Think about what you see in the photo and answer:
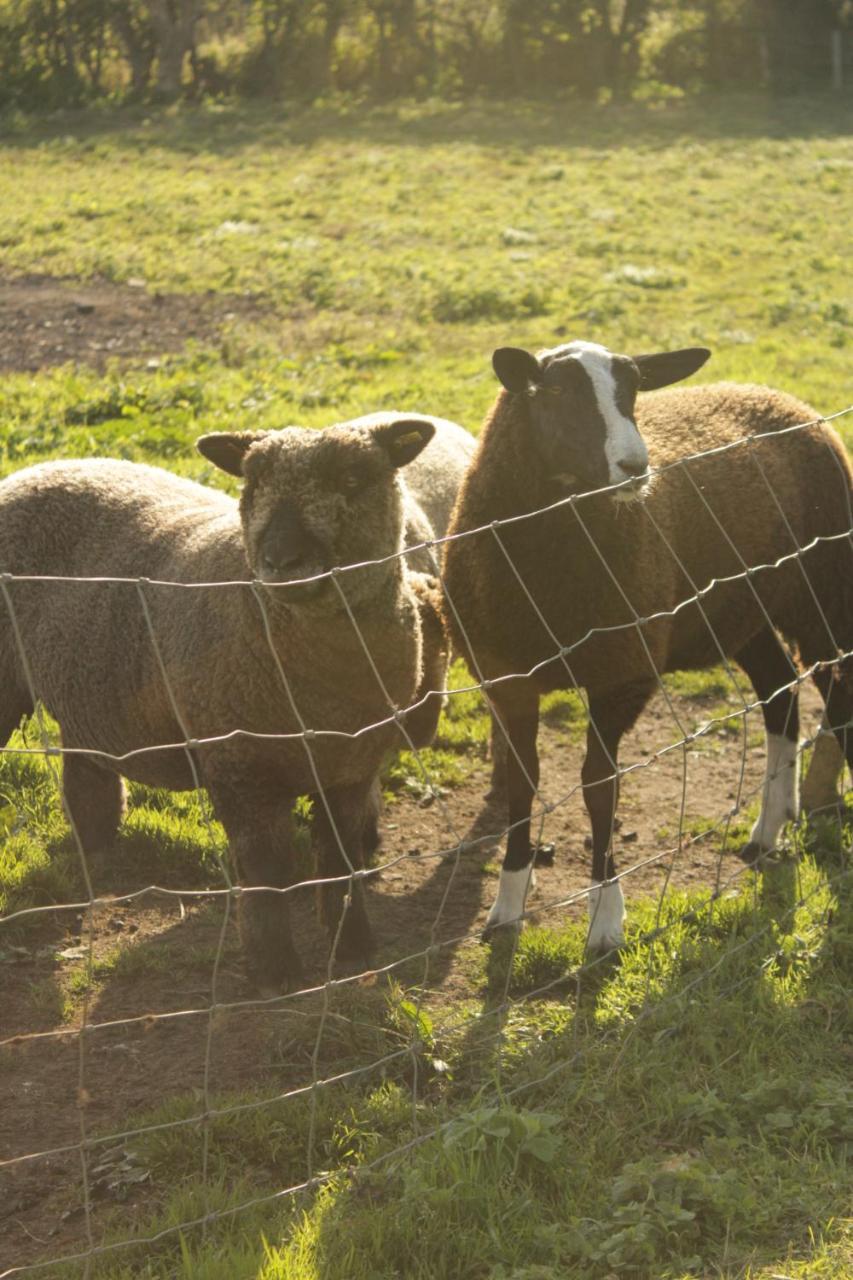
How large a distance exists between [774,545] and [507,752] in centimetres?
136

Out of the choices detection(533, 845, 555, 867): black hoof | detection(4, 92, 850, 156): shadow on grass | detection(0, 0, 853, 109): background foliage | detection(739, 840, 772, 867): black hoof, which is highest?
detection(0, 0, 853, 109): background foliage

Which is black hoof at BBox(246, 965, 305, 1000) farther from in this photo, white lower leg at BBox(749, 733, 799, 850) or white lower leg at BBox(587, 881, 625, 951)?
white lower leg at BBox(749, 733, 799, 850)

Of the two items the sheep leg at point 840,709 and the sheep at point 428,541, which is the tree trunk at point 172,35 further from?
the sheep leg at point 840,709

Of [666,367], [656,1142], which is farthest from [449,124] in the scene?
[656,1142]

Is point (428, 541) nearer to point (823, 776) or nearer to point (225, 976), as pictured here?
point (225, 976)

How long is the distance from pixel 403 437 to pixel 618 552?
967 mm

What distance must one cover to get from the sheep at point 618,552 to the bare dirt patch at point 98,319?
7.72 metres

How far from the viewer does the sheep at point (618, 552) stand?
16.4 ft

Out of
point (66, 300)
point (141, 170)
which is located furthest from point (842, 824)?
point (141, 170)

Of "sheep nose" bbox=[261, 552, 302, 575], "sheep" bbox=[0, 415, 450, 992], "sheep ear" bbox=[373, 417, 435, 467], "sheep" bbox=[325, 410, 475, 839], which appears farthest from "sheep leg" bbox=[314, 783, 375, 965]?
"sheep ear" bbox=[373, 417, 435, 467]

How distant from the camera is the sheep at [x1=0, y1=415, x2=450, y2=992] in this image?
4551mm

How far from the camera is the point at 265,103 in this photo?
27.1 m

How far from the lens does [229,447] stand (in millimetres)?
4766

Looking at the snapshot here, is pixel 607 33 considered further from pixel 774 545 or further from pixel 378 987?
pixel 378 987
